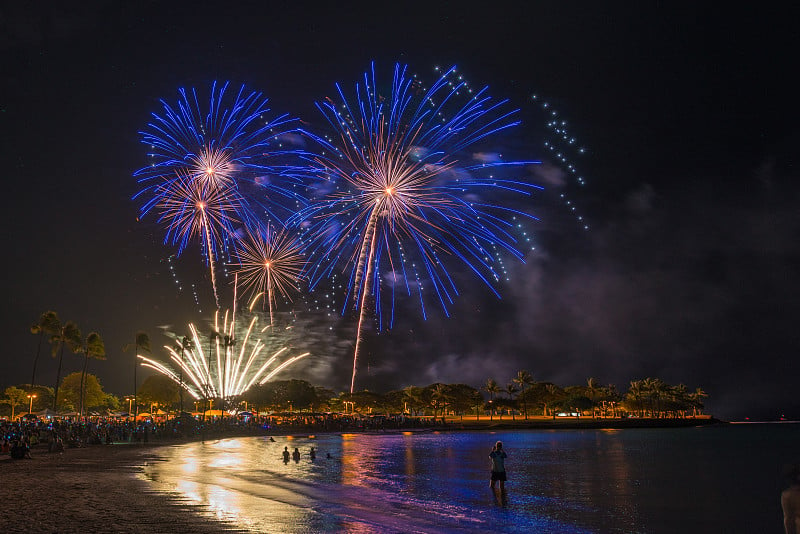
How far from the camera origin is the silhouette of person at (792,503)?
880 cm

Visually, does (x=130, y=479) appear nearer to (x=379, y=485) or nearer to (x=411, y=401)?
(x=379, y=485)

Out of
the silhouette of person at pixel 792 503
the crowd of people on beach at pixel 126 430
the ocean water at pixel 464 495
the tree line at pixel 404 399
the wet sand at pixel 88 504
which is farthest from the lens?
the tree line at pixel 404 399

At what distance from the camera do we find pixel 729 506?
74.7ft

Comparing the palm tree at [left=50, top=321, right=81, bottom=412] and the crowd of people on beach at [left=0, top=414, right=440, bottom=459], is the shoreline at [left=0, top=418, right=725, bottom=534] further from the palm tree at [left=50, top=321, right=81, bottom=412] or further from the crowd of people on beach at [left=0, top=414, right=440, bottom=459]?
the palm tree at [left=50, top=321, right=81, bottom=412]

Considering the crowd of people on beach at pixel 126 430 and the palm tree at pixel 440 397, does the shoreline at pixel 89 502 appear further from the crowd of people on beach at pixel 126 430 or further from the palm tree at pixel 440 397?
the palm tree at pixel 440 397

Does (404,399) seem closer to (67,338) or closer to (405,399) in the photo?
(405,399)

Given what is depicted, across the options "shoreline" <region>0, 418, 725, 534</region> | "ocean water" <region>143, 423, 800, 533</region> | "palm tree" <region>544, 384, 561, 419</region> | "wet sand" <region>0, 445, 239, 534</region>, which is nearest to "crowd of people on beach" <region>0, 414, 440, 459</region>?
"shoreline" <region>0, 418, 725, 534</region>

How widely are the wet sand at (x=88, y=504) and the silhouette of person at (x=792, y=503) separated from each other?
33.0 feet

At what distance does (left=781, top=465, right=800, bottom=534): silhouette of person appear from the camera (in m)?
8.80

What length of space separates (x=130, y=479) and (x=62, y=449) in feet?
53.9

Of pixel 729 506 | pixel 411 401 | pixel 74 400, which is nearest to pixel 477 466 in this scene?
pixel 729 506

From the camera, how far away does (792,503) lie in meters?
8.84

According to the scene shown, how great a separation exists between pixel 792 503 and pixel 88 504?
15.3 meters

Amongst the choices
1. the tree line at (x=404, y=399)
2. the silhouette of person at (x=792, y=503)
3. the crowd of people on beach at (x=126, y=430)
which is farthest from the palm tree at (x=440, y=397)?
the silhouette of person at (x=792, y=503)
